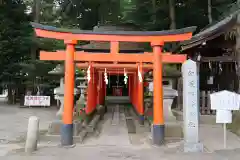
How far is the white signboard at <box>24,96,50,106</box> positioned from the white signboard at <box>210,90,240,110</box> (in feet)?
52.7

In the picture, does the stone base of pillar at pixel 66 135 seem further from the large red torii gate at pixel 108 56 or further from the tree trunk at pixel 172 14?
the tree trunk at pixel 172 14

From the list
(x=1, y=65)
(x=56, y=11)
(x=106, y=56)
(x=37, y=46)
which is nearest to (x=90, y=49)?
(x=106, y=56)

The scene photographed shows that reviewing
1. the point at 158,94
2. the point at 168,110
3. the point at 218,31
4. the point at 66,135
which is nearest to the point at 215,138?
the point at 168,110

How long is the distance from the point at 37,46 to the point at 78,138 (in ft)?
51.1

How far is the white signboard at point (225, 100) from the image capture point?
7766 millimetres

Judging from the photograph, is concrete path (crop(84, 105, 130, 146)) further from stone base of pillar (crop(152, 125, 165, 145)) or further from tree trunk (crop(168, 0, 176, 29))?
tree trunk (crop(168, 0, 176, 29))

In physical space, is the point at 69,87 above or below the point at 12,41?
below

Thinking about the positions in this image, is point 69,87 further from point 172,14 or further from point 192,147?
point 172,14

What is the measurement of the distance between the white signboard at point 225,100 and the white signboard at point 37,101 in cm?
1605

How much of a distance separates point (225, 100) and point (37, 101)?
16752mm

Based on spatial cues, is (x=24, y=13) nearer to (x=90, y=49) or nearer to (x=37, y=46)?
(x=37, y=46)

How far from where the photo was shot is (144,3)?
23.5 meters

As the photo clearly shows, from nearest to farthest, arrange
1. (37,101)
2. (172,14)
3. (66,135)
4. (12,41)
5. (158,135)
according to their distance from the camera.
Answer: (66,135) → (158,135) → (172,14) → (37,101) → (12,41)

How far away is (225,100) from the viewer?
7.84 m
